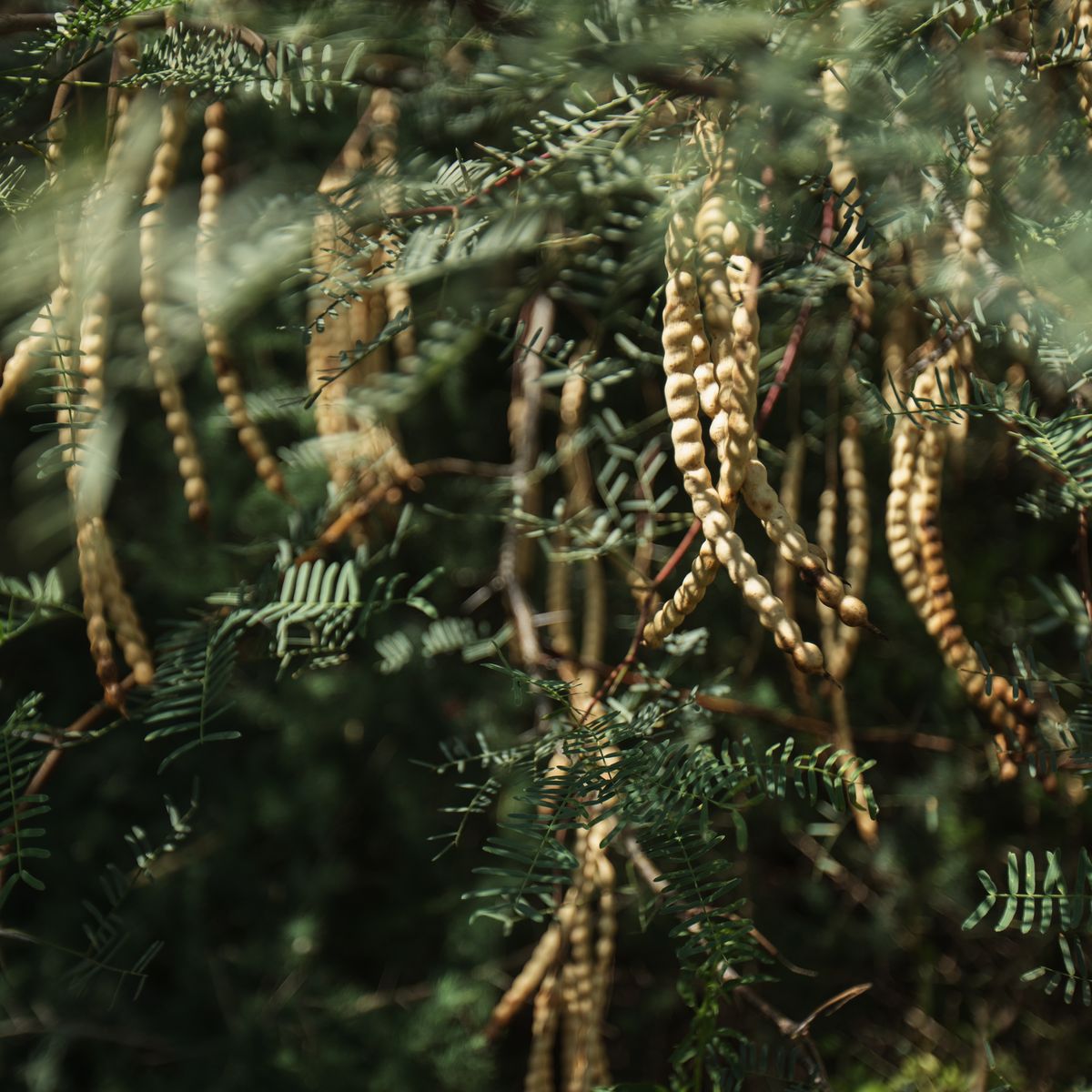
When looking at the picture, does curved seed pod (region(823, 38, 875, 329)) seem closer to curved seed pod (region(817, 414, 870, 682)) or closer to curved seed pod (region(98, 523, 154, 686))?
curved seed pod (region(817, 414, 870, 682))

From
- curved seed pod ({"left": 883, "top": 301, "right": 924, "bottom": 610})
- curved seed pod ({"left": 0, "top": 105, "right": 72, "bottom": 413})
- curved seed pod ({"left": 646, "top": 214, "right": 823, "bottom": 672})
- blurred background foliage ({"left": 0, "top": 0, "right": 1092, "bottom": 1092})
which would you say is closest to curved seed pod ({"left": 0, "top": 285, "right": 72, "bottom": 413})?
curved seed pod ({"left": 0, "top": 105, "right": 72, "bottom": 413})

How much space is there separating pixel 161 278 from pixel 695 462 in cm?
40

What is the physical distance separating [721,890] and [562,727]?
0.12 metres

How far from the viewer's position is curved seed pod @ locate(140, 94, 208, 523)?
0.56m

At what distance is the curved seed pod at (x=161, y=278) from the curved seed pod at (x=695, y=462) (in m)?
0.31

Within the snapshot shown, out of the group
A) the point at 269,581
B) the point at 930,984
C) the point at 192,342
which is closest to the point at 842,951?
the point at 930,984

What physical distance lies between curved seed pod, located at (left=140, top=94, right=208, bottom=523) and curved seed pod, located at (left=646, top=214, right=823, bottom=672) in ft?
1.00

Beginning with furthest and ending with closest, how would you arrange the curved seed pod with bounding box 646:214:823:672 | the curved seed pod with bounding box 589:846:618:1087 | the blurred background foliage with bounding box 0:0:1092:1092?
the blurred background foliage with bounding box 0:0:1092:1092 → the curved seed pod with bounding box 589:846:618:1087 → the curved seed pod with bounding box 646:214:823:672

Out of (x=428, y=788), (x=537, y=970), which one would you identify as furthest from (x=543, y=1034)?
(x=428, y=788)

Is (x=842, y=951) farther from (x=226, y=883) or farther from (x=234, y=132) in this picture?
(x=234, y=132)

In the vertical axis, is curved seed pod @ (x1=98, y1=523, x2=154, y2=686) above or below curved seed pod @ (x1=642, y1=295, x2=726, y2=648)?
below

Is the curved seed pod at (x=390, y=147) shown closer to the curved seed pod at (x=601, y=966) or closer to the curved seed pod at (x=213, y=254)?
the curved seed pod at (x=213, y=254)

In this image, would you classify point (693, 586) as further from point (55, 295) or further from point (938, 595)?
point (55, 295)

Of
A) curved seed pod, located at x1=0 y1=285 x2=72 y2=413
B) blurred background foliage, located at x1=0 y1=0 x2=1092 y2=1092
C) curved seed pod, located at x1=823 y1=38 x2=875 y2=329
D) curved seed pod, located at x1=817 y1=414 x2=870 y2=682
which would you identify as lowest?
blurred background foliage, located at x1=0 y1=0 x2=1092 y2=1092
